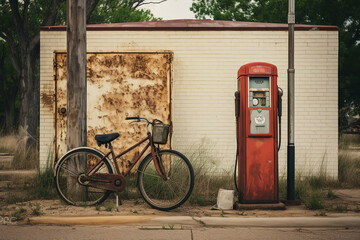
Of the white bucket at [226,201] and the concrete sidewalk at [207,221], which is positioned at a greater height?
the white bucket at [226,201]

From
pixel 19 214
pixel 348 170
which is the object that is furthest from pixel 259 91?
pixel 348 170

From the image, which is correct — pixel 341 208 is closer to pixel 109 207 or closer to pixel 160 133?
pixel 160 133

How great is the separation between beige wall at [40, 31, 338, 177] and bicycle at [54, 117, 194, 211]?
2.81m

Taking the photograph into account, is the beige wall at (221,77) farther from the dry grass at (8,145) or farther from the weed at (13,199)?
the dry grass at (8,145)

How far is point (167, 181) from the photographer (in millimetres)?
6367

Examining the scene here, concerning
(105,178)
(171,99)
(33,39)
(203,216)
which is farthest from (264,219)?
(33,39)

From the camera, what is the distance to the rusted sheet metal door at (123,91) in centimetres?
900

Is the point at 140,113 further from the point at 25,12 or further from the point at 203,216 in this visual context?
the point at 25,12

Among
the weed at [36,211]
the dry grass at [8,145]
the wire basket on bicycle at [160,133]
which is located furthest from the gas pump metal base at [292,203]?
the dry grass at [8,145]

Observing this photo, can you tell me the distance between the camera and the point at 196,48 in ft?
31.6

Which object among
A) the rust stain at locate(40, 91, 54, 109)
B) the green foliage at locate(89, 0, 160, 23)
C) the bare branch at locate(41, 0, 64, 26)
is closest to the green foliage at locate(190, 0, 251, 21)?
the green foliage at locate(89, 0, 160, 23)

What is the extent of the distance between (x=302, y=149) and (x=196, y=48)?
3346 mm

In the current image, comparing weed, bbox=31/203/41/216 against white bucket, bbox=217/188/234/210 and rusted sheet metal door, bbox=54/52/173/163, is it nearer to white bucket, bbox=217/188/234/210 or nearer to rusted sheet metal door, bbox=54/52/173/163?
white bucket, bbox=217/188/234/210

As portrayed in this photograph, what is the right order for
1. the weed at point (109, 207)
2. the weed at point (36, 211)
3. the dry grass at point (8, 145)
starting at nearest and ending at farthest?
the weed at point (36, 211) < the weed at point (109, 207) < the dry grass at point (8, 145)
